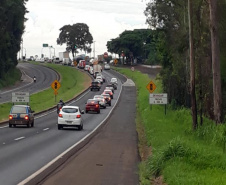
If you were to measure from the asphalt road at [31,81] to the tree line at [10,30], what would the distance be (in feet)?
14.9

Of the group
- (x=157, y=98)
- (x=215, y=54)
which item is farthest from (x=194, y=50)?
(x=157, y=98)

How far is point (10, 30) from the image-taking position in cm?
10769

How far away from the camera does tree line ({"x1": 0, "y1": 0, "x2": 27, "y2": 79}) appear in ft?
321

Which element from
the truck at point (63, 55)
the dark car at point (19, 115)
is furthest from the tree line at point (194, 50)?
the truck at point (63, 55)

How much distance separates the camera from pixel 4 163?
18719 millimetres

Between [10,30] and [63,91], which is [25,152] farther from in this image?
[10,30]

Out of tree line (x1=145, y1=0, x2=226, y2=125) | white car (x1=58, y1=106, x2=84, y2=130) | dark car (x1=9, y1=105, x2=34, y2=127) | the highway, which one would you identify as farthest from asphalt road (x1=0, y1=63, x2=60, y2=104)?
the highway

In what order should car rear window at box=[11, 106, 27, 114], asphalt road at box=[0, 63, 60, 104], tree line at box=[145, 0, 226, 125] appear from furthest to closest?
asphalt road at box=[0, 63, 60, 104], car rear window at box=[11, 106, 27, 114], tree line at box=[145, 0, 226, 125]

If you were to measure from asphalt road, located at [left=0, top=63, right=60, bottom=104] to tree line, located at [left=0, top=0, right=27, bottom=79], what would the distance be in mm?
4536

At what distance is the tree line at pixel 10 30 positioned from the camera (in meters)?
97.8

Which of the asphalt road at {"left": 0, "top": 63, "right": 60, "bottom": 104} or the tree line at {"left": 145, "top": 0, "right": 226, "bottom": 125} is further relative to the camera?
the asphalt road at {"left": 0, "top": 63, "right": 60, "bottom": 104}

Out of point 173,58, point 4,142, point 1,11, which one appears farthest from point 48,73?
point 4,142

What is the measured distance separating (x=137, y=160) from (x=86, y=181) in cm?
610

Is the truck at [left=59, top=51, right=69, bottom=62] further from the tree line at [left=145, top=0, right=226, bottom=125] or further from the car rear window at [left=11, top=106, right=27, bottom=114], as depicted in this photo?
the car rear window at [left=11, top=106, right=27, bottom=114]
